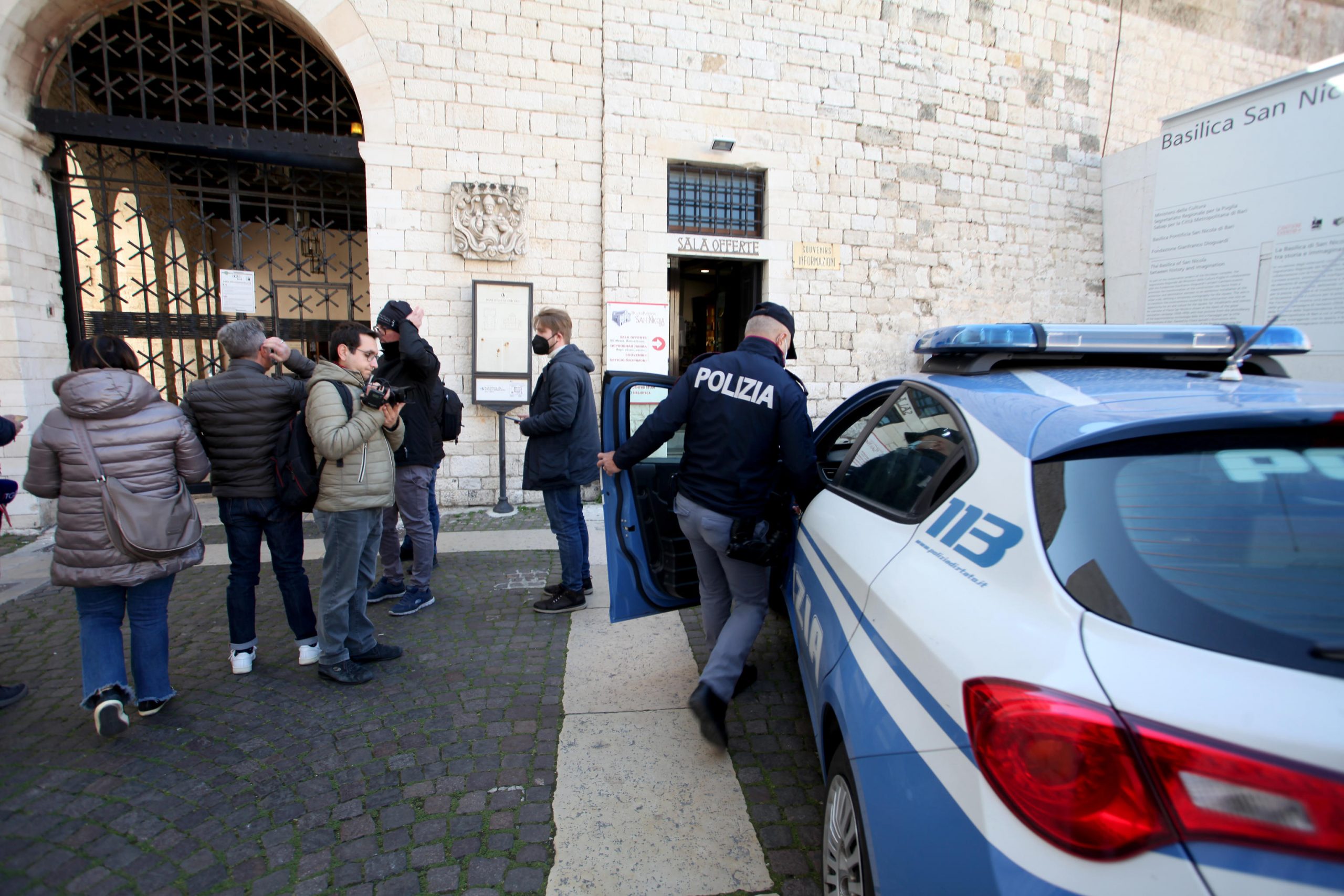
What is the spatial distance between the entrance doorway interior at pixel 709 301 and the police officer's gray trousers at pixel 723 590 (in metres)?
4.40

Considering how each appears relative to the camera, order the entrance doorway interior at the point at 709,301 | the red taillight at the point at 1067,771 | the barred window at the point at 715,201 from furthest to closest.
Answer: the entrance doorway interior at the point at 709,301 → the barred window at the point at 715,201 → the red taillight at the point at 1067,771

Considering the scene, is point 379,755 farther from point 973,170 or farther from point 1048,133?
point 1048,133

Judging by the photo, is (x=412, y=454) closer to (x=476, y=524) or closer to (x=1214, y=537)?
(x=476, y=524)

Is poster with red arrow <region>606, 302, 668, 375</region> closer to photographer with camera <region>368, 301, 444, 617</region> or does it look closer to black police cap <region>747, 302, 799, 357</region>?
photographer with camera <region>368, 301, 444, 617</region>

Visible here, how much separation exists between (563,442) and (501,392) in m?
3.38

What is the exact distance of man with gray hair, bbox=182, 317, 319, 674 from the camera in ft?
10.4

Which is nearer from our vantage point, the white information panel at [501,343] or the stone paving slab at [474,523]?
the stone paving slab at [474,523]

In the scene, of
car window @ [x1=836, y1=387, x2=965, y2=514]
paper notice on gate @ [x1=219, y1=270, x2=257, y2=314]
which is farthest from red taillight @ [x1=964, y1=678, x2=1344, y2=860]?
paper notice on gate @ [x1=219, y1=270, x2=257, y2=314]

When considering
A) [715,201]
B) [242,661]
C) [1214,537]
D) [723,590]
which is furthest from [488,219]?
[1214,537]

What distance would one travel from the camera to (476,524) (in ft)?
21.7

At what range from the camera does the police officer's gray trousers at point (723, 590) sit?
106 inches

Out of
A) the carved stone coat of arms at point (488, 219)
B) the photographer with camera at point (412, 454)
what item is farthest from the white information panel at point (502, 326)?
the photographer with camera at point (412, 454)

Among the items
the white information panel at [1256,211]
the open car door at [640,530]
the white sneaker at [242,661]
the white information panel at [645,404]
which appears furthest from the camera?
the white information panel at [1256,211]

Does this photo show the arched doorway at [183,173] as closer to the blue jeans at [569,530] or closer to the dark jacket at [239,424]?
the dark jacket at [239,424]
